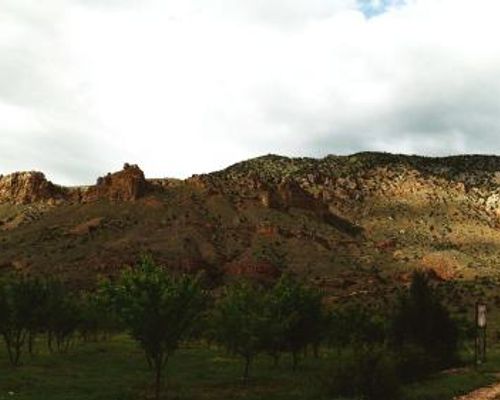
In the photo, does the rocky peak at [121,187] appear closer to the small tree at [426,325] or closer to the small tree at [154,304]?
the small tree at [426,325]

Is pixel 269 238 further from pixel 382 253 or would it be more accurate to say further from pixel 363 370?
pixel 363 370

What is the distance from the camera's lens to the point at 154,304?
37719mm

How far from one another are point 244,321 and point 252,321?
81 cm

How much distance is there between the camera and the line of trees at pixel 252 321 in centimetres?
3759

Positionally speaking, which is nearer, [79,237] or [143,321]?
[143,321]

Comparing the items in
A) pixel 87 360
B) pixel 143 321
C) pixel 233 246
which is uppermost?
pixel 233 246

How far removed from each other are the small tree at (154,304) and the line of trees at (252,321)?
0.05 m

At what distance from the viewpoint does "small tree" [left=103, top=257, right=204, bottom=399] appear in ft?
→ 123

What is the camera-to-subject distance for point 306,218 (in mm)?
180375

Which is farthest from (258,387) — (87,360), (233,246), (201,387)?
(233,246)

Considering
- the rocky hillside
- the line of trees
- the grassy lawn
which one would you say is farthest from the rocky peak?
the grassy lawn

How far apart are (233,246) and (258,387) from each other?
367 ft

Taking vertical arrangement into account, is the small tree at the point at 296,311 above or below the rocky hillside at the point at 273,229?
below

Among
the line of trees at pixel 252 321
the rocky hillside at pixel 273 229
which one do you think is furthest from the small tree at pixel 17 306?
the rocky hillside at pixel 273 229
